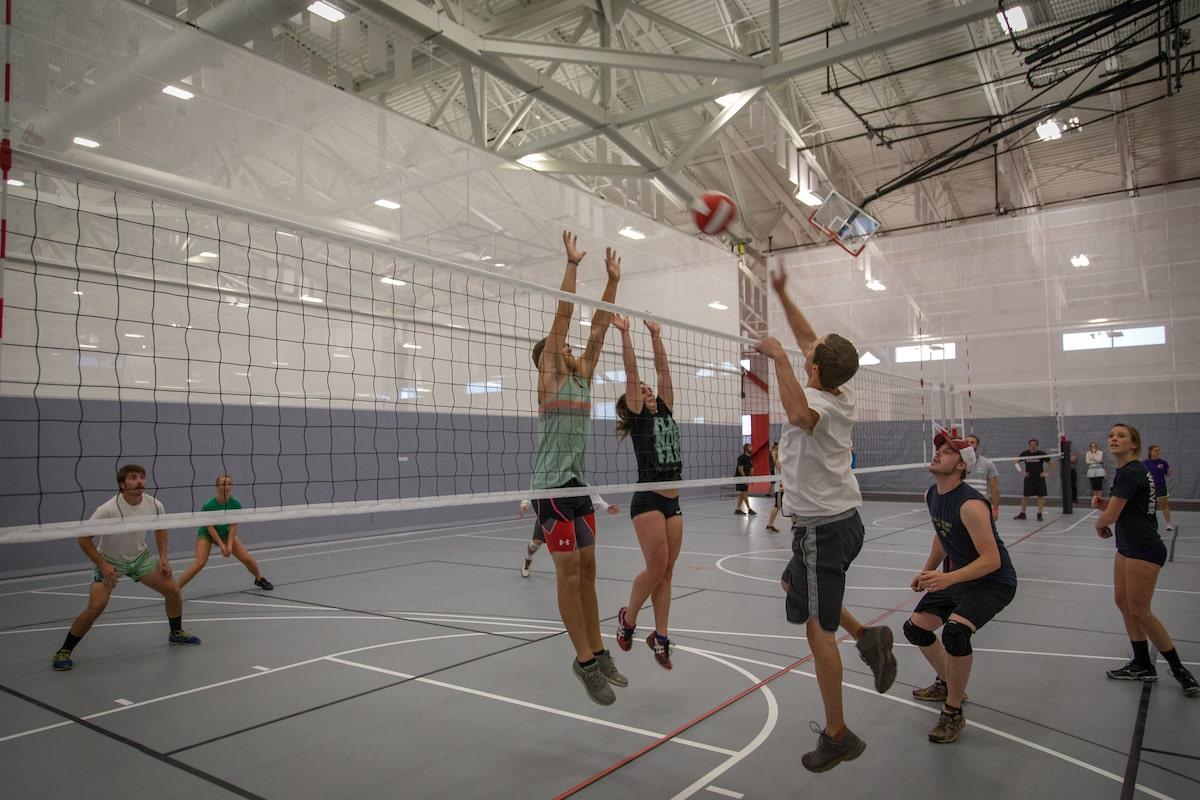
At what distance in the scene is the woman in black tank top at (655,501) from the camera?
4871 mm

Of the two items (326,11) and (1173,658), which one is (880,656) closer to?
(1173,658)

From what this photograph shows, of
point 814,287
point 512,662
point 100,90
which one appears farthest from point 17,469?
point 814,287

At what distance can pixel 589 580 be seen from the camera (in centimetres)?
425

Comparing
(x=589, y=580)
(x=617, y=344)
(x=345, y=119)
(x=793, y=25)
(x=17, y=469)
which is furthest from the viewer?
(x=617, y=344)

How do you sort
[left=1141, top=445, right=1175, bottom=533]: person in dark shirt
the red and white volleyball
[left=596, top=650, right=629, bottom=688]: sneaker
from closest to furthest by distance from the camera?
[left=596, top=650, right=629, bottom=688]: sneaker → the red and white volleyball → [left=1141, top=445, right=1175, bottom=533]: person in dark shirt

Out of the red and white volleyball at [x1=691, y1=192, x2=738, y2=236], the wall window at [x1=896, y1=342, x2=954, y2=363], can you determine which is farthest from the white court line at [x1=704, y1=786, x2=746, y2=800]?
the wall window at [x1=896, y1=342, x2=954, y2=363]

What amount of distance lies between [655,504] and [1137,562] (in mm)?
3162

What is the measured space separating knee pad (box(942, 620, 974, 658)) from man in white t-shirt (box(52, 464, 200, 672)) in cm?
539

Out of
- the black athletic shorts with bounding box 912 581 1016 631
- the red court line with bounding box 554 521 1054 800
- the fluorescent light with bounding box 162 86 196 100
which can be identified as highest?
the fluorescent light with bounding box 162 86 196 100

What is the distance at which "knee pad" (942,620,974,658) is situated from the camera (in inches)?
157

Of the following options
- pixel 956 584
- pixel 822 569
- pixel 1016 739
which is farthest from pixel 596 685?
pixel 1016 739

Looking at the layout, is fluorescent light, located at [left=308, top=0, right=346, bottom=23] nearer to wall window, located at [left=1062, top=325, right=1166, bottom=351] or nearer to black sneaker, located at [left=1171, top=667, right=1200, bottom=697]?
black sneaker, located at [left=1171, top=667, right=1200, bottom=697]

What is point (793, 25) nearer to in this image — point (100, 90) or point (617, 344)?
point (617, 344)

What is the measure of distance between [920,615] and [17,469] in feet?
35.6
